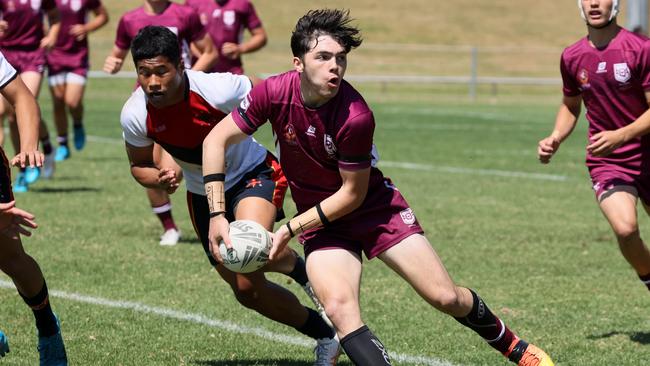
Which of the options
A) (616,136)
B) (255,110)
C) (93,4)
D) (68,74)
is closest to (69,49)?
(68,74)

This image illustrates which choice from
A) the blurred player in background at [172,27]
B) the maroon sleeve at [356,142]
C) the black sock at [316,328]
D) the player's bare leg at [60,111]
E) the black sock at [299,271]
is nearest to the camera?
the maroon sleeve at [356,142]

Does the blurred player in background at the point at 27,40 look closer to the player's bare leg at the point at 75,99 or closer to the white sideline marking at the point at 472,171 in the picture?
the player's bare leg at the point at 75,99

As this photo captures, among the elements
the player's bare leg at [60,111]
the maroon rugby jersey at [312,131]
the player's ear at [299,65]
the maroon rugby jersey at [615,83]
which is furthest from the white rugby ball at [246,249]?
the player's bare leg at [60,111]

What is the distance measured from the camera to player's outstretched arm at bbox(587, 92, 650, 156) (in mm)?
6562

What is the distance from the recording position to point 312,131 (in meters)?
5.36

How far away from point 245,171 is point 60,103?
944cm

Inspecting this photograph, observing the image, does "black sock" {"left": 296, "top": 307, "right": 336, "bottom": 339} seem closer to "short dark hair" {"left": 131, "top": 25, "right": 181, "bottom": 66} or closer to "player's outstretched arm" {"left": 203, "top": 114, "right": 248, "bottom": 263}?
"player's outstretched arm" {"left": 203, "top": 114, "right": 248, "bottom": 263}

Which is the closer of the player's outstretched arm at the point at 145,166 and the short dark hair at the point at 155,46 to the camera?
the short dark hair at the point at 155,46

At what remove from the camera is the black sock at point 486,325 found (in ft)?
18.5

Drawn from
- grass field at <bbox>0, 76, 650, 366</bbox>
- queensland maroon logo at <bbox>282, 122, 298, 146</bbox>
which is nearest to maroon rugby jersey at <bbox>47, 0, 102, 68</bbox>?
grass field at <bbox>0, 76, 650, 366</bbox>

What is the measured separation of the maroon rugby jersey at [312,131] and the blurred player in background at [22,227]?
98 cm

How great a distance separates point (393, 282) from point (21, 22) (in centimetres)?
696

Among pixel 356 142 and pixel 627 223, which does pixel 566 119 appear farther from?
pixel 356 142

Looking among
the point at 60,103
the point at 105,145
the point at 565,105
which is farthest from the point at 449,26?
the point at 565,105
